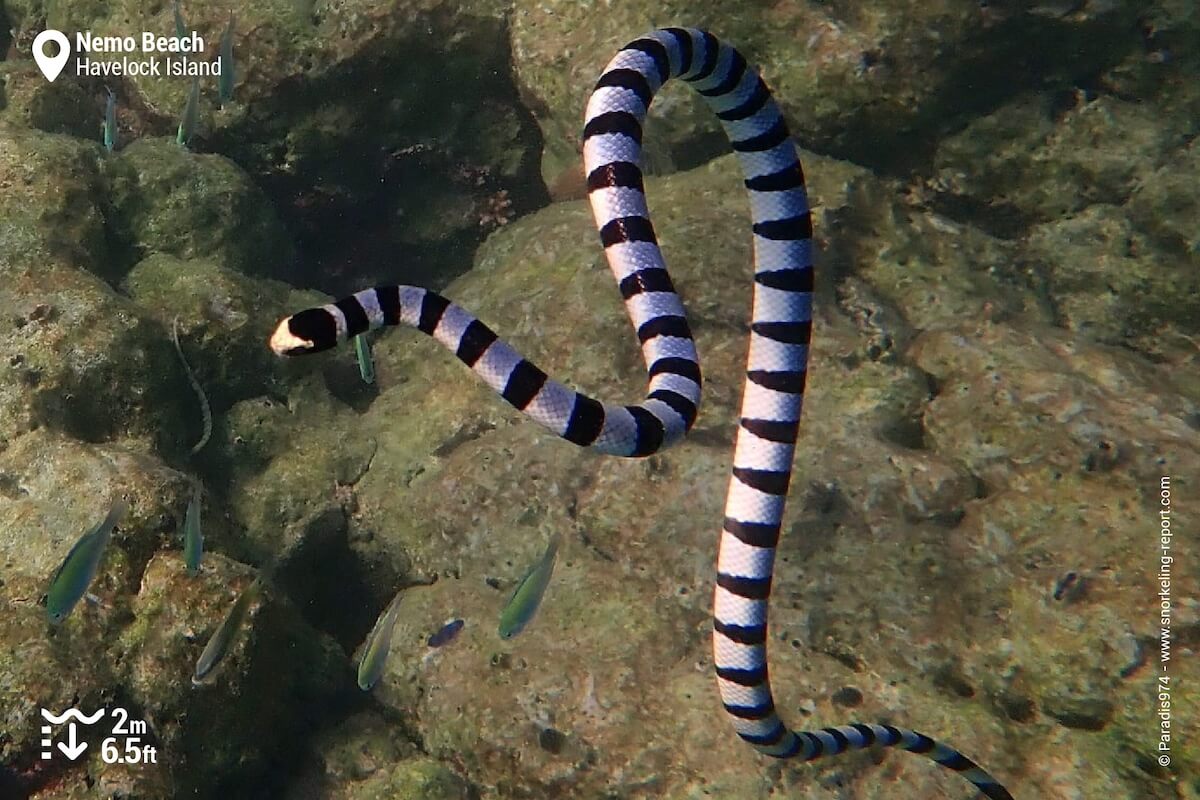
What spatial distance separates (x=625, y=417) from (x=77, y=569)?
6.55 feet

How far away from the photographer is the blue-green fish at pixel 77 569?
2.66 m

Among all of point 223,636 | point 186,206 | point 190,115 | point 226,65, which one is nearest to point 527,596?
point 223,636

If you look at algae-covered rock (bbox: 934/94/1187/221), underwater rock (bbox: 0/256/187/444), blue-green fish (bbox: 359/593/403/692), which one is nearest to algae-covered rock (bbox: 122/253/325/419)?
underwater rock (bbox: 0/256/187/444)

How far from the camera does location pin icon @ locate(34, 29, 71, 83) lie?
6.84m

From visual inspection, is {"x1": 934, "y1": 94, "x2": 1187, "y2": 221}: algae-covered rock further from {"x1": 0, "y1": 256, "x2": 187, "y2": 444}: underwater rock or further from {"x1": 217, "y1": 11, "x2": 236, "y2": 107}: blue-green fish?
{"x1": 0, "y1": 256, "x2": 187, "y2": 444}: underwater rock

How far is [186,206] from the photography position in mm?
5789

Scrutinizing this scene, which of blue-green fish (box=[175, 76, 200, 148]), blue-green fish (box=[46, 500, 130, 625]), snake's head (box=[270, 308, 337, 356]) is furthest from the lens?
blue-green fish (box=[175, 76, 200, 148])

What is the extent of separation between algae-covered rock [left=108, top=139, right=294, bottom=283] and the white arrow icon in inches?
136

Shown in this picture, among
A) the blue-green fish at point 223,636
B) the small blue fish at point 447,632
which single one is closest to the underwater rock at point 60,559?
the blue-green fish at point 223,636

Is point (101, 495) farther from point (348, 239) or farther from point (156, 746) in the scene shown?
point (348, 239)

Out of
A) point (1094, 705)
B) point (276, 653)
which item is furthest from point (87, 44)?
point (1094, 705)

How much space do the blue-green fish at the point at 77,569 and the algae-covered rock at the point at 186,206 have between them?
143 inches

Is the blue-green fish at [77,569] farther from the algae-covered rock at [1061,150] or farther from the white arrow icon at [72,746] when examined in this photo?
the algae-covered rock at [1061,150]

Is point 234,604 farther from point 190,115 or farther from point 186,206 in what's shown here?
point 186,206
